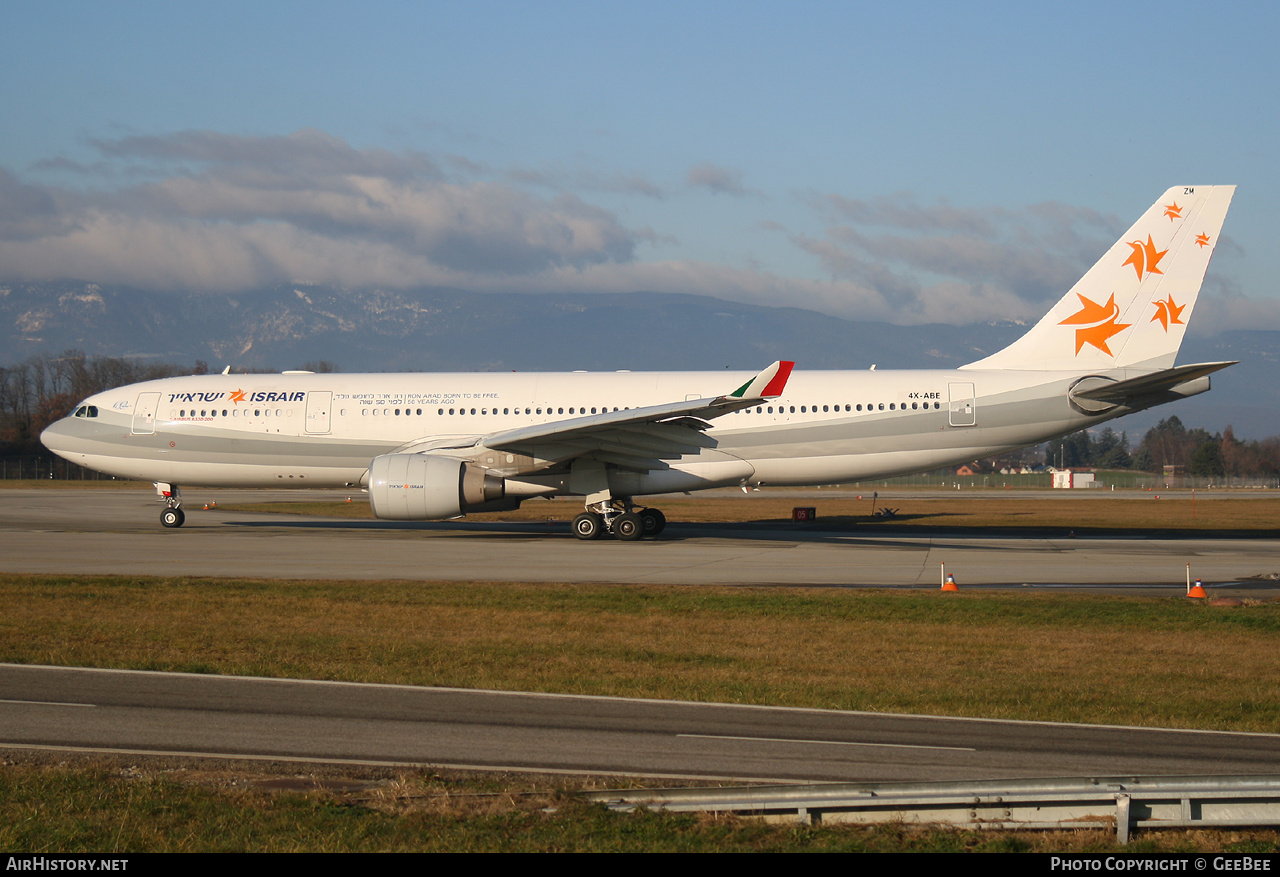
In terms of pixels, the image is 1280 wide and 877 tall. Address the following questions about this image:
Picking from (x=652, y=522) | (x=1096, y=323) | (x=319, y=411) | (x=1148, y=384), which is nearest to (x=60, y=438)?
(x=319, y=411)

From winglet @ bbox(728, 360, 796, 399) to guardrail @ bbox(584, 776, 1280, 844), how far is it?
1507 cm

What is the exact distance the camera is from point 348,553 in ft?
67.3

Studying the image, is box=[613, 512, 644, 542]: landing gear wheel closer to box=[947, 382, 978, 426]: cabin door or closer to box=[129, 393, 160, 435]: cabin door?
box=[947, 382, 978, 426]: cabin door

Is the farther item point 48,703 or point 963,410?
point 963,410

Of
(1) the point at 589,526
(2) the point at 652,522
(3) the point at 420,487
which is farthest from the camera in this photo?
(2) the point at 652,522

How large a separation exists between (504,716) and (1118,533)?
23.7m

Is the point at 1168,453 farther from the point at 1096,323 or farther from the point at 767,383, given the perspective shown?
the point at 767,383

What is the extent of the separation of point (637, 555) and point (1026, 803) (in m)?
15.6

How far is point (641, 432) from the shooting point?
2230cm

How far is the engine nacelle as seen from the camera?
70.5 feet

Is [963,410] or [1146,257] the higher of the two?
[1146,257]

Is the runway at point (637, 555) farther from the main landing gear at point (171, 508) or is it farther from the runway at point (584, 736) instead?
the runway at point (584, 736)

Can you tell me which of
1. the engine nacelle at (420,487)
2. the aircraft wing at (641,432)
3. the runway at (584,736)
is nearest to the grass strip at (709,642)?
the runway at (584,736)

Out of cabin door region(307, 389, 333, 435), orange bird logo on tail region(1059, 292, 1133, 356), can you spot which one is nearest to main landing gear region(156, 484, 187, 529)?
cabin door region(307, 389, 333, 435)
